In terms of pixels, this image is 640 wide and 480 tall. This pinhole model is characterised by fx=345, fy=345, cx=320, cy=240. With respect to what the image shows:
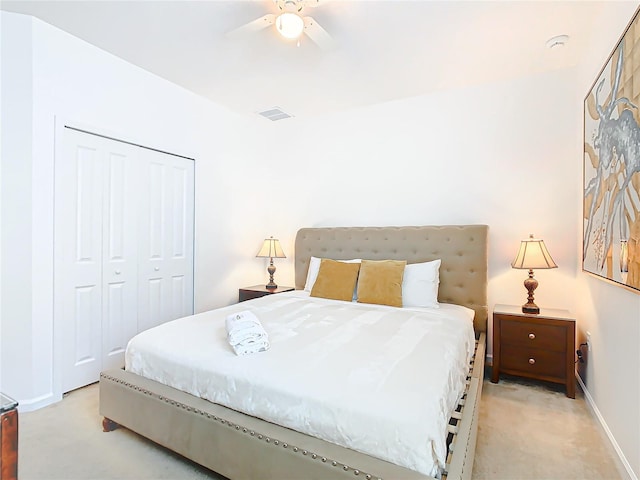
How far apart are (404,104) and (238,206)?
7.26 ft

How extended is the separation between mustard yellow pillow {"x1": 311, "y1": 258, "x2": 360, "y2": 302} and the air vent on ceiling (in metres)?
1.94

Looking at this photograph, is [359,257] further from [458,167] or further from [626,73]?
[626,73]

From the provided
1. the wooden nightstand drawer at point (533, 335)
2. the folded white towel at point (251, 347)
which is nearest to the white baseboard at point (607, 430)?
the wooden nightstand drawer at point (533, 335)

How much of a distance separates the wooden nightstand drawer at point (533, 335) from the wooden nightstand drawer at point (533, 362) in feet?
0.14

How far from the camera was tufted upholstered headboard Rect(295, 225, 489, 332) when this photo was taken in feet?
10.3

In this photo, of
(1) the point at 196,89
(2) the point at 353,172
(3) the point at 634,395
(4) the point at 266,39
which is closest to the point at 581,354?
(3) the point at 634,395

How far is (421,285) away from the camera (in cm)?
301

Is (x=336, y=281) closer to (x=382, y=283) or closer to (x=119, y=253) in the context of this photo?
(x=382, y=283)

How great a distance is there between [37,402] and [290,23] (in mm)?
3021

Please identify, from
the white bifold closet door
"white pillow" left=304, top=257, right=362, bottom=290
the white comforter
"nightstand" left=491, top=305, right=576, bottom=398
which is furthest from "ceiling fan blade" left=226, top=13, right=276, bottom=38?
"nightstand" left=491, top=305, right=576, bottom=398

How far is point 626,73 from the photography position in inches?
68.0

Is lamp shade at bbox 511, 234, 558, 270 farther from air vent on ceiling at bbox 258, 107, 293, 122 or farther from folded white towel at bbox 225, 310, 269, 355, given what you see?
air vent on ceiling at bbox 258, 107, 293, 122

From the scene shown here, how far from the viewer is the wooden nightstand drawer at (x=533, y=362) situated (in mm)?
2627

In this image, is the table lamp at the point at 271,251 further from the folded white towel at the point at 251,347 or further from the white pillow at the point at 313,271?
the folded white towel at the point at 251,347
